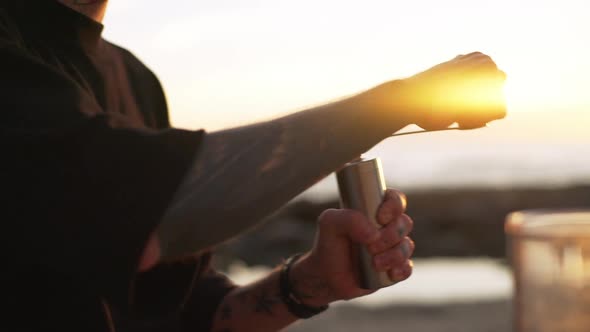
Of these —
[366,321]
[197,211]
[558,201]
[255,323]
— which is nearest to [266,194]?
→ [197,211]

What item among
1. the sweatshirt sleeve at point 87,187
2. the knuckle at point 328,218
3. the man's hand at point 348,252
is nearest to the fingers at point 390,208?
the man's hand at point 348,252

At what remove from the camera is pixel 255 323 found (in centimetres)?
175

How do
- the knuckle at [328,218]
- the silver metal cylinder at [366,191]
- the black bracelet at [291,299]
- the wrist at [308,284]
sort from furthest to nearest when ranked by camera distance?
the black bracelet at [291,299] < the wrist at [308,284] < the knuckle at [328,218] < the silver metal cylinder at [366,191]

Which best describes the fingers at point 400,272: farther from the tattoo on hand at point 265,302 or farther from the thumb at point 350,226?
the tattoo on hand at point 265,302

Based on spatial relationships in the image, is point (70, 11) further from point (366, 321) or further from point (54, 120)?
point (366, 321)

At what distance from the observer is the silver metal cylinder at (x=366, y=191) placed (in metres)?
1.22

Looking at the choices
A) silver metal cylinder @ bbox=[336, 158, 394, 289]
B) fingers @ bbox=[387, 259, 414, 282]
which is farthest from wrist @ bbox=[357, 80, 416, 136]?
fingers @ bbox=[387, 259, 414, 282]

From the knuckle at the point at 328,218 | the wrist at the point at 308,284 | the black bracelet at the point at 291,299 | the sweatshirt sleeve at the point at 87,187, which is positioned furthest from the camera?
the black bracelet at the point at 291,299

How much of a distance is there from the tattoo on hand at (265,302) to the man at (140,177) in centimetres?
53

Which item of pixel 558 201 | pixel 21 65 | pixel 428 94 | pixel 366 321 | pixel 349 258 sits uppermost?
pixel 21 65

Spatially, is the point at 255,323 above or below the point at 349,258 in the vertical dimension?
below

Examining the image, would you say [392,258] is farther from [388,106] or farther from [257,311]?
[257,311]

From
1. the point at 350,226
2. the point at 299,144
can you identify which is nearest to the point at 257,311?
the point at 350,226

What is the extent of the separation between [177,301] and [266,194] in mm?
398
